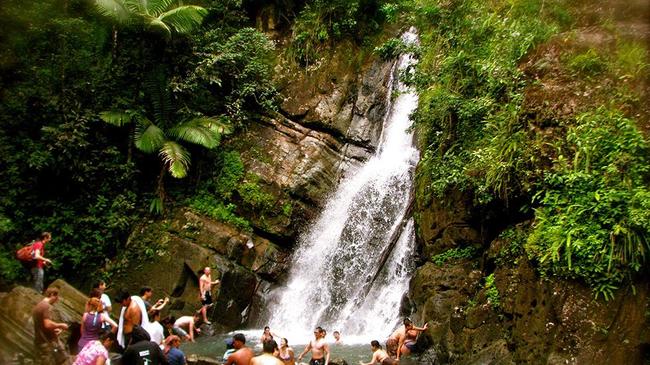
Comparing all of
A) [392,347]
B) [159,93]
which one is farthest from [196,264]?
[392,347]

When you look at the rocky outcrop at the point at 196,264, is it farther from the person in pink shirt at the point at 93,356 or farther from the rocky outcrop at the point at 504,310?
the person in pink shirt at the point at 93,356

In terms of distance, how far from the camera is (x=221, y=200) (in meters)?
14.3

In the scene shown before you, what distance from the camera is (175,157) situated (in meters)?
13.1

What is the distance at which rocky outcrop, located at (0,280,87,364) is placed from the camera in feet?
23.2

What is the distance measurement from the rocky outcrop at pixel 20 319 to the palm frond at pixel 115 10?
8244 mm

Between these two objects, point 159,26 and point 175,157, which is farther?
point 159,26

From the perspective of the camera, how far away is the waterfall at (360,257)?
12195 millimetres

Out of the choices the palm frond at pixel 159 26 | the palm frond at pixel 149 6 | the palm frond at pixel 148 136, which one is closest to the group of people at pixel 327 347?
the palm frond at pixel 148 136

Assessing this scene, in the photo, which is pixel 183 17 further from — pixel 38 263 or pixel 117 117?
pixel 38 263

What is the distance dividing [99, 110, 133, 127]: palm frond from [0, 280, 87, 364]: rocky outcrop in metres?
5.73

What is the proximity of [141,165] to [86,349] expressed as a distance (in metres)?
10.2

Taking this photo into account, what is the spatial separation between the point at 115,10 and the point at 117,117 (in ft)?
9.98

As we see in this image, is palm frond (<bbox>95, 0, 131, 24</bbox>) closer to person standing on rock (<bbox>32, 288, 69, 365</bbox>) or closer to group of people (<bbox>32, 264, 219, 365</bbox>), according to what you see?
group of people (<bbox>32, 264, 219, 365</bbox>)

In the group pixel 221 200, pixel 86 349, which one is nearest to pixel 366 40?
pixel 221 200
